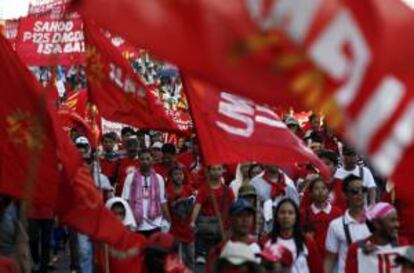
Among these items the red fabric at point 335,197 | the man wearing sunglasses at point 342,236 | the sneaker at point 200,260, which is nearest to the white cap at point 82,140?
the sneaker at point 200,260

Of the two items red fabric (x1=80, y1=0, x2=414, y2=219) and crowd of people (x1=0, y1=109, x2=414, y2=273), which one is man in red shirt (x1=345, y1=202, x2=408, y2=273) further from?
red fabric (x1=80, y1=0, x2=414, y2=219)

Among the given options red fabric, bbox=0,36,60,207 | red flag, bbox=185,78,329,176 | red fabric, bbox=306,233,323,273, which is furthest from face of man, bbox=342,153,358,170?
red fabric, bbox=0,36,60,207

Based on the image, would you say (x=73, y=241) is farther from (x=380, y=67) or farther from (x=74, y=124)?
(x=380, y=67)

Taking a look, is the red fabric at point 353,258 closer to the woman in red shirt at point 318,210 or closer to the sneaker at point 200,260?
the woman in red shirt at point 318,210

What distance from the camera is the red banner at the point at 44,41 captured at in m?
12.6

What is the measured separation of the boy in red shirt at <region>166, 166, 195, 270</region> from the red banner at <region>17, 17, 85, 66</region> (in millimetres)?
1547

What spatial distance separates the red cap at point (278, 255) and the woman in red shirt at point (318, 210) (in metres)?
2.30

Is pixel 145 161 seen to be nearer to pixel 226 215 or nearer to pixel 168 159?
pixel 168 159

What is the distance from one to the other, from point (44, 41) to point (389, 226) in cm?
638

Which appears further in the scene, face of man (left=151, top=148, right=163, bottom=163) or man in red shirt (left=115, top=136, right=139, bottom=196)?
face of man (left=151, top=148, right=163, bottom=163)

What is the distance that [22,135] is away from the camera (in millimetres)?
7652

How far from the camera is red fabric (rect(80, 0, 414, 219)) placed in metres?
4.88

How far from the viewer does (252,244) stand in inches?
291

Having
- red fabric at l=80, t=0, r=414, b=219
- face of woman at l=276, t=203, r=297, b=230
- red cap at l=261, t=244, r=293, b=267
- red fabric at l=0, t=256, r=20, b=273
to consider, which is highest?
red fabric at l=80, t=0, r=414, b=219
